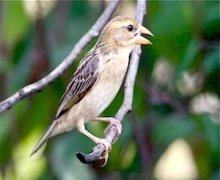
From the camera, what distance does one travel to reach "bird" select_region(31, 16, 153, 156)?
4820 mm

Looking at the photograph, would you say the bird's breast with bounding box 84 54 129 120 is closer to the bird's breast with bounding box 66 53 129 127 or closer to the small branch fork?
the bird's breast with bounding box 66 53 129 127

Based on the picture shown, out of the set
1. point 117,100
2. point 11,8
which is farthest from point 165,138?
point 11,8

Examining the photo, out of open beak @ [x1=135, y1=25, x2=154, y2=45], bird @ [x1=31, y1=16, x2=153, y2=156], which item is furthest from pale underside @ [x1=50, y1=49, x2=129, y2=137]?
open beak @ [x1=135, y1=25, x2=154, y2=45]

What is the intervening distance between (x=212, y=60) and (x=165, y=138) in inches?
19.4

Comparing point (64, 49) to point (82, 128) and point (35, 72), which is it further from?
point (82, 128)

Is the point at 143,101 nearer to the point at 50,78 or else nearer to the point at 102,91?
the point at 102,91

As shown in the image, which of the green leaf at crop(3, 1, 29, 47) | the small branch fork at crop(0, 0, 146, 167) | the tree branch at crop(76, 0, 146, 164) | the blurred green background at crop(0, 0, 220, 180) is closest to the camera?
the tree branch at crop(76, 0, 146, 164)

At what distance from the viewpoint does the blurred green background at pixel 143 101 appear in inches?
220

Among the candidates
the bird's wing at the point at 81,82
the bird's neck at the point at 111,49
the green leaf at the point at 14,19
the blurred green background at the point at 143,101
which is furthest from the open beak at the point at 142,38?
the green leaf at the point at 14,19

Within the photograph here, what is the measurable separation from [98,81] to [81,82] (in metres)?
0.08

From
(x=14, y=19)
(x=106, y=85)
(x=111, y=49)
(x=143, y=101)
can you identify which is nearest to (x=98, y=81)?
(x=106, y=85)

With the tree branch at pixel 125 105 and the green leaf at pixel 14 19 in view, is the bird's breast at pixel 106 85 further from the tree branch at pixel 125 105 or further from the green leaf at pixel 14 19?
the green leaf at pixel 14 19

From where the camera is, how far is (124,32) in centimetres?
485

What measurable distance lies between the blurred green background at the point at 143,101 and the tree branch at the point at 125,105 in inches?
35.5
